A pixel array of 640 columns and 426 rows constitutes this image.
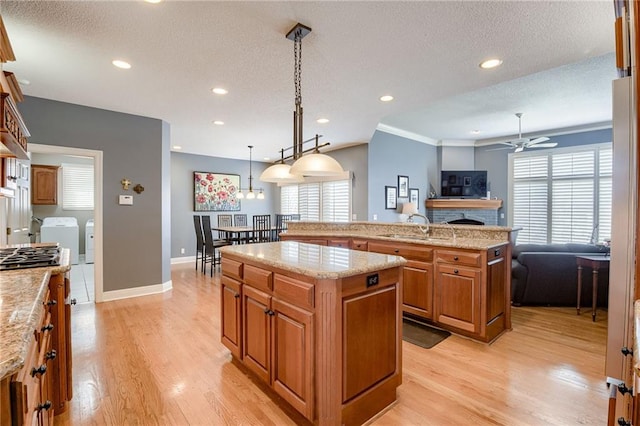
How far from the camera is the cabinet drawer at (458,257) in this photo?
2.76 metres

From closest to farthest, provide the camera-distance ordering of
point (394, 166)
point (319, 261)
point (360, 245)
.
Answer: point (319, 261) < point (360, 245) < point (394, 166)

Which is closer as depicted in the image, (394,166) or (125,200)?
(125,200)

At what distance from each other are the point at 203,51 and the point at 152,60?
1.72ft

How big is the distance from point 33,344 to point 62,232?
700 cm

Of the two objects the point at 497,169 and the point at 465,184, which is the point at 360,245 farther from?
the point at 497,169

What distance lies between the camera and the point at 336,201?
6633 mm

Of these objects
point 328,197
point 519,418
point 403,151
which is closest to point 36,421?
point 519,418

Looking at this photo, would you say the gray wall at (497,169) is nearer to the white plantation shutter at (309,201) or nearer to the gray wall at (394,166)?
the gray wall at (394,166)

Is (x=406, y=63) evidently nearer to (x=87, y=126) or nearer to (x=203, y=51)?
(x=203, y=51)

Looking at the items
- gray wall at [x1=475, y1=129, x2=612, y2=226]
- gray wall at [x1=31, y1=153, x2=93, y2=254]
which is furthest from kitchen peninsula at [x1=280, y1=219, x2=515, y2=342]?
gray wall at [x1=31, y1=153, x2=93, y2=254]

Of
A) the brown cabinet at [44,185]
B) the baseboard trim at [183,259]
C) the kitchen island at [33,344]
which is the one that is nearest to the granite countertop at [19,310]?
the kitchen island at [33,344]

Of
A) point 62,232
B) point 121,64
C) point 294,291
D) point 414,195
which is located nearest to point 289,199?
point 414,195

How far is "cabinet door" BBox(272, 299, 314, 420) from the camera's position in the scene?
166 cm

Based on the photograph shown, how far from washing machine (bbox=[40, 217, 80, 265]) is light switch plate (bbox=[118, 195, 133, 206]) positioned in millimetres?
3162
